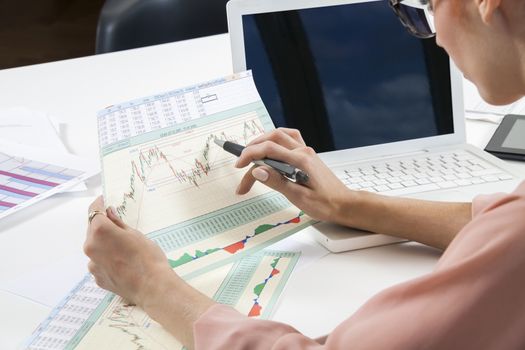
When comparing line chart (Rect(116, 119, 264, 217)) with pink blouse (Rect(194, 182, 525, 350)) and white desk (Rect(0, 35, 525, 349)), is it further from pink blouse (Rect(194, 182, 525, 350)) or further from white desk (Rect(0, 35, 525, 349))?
pink blouse (Rect(194, 182, 525, 350))

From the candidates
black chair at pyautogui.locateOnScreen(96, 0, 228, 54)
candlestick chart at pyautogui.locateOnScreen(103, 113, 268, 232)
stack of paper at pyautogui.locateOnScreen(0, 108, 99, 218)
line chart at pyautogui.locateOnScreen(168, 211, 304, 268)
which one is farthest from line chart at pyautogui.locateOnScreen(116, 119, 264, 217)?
black chair at pyautogui.locateOnScreen(96, 0, 228, 54)

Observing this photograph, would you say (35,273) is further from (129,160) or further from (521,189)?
(521,189)

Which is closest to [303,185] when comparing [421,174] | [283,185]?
[283,185]

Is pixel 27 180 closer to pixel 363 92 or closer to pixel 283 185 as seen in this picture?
pixel 283 185

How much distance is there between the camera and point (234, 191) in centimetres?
124

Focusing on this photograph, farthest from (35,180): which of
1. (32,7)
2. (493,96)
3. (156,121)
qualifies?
(32,7)

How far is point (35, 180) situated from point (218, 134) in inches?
15.8

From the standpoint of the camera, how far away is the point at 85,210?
137cm

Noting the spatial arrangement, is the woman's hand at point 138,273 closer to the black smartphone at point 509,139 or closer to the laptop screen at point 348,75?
the laptop screen at point 348,75

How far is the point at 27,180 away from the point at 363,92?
652mm

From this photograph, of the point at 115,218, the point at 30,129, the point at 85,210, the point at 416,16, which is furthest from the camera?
the point at 30,129

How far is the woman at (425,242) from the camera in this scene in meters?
0.74

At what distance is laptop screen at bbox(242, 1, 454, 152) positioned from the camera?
1392 millimetres

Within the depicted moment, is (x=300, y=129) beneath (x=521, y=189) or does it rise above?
beneath
